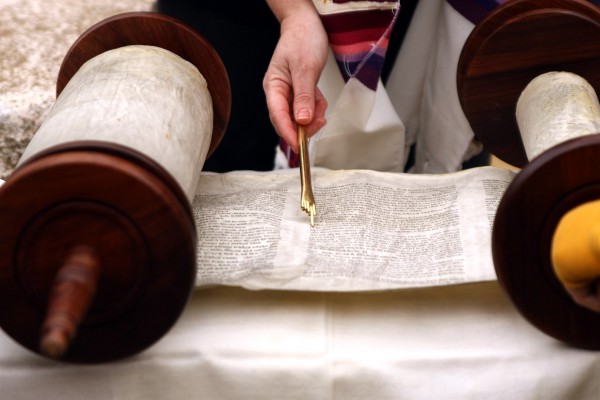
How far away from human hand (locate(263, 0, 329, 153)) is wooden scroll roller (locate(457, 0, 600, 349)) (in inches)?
6.7

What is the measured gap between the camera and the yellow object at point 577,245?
1.94 ft

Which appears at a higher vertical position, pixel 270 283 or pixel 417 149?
pixel 270 283

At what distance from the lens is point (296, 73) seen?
0.90 m

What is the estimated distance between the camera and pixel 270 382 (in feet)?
2.18

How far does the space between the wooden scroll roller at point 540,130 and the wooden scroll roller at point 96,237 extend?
0.84 ft

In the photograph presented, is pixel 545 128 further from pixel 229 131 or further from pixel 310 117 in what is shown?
pixel 229 131

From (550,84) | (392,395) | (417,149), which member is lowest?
(417,149)

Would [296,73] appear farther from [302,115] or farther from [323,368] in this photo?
[323,368]

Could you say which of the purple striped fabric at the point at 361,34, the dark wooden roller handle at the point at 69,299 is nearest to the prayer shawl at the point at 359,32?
the purple striped fabric at the point at 361,34

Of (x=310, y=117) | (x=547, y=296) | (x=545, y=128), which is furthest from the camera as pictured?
(x=310, y=117)

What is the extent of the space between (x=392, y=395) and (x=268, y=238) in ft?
0.64

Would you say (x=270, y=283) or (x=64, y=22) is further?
(x=64, y=22)

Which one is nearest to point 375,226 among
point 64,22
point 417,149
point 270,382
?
point 270,382

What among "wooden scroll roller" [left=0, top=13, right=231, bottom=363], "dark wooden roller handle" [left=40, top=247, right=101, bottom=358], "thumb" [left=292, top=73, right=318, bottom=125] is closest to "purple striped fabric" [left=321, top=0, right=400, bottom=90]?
"thumb" [left=292, top=73, right=318, bottom=125]
